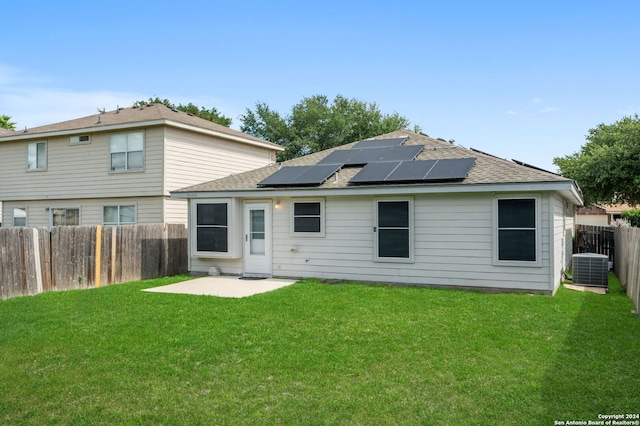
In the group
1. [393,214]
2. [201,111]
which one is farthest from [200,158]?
[201,111]

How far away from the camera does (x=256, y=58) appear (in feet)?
65.9

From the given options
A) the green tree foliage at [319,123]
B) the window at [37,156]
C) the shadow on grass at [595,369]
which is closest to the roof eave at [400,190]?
the shadow on grass at [595,369]

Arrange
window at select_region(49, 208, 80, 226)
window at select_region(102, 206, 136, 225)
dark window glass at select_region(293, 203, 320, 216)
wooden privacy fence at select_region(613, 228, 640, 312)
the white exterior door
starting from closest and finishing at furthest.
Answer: wooden privacy fence at select_region(613, 228, 640, 312), dark window glass at select_region(293, 203, 320, 216), the white exterior door, window at select_region(102, 206, 136, 225), window at select_region(49, 208, 80, 226)

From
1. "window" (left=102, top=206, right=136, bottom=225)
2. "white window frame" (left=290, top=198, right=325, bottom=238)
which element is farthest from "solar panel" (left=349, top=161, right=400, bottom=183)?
"window" (left=102, top=206, right=136, bottom=225)

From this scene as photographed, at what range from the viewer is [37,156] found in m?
17.3

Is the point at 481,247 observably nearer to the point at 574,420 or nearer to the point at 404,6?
the point at 574,420

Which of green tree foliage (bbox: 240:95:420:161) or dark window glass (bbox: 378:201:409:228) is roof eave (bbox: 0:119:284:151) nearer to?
dark window glass (bbox: 378:201:409:228)

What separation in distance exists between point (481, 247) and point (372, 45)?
32.8 feet

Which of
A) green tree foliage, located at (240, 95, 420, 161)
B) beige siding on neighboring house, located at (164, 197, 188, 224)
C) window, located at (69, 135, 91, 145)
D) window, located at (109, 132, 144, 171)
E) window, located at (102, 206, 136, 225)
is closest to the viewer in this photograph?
beige siding on neighboring house, located at (164, 197, 188, 224)

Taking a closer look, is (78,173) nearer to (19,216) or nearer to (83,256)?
(19,216)

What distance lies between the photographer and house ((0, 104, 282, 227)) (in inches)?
591

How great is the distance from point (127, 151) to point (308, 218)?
764 cm

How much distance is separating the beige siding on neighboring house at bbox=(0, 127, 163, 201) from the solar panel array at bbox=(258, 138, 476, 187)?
478cm

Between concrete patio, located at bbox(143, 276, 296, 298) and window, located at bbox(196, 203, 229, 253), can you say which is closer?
concrete patio, located at bbox(143, 276, 296, 298)
